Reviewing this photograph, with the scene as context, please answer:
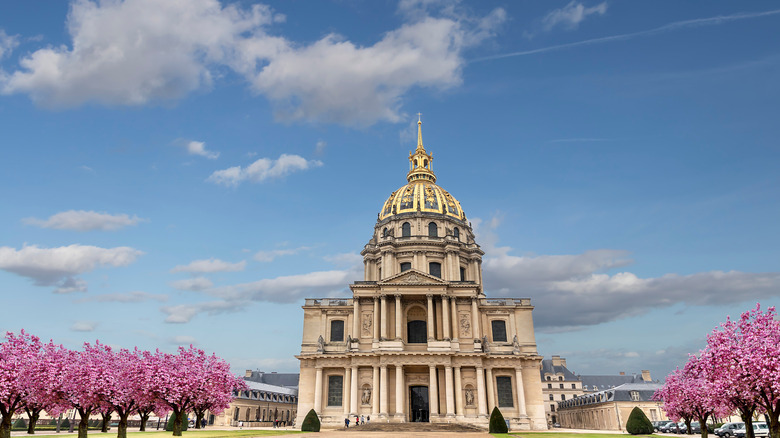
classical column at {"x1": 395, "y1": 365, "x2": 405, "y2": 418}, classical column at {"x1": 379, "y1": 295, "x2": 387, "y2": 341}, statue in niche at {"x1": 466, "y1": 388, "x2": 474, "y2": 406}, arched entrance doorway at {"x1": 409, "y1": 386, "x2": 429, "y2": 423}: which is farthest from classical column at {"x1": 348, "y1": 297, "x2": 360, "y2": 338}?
statue in niche at {"x1": 466, "y1": 388, "x2": 474, "y2": 406}

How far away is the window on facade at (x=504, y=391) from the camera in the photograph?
53.5 metres

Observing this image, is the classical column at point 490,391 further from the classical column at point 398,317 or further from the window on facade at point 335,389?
the window on facade at point 335,389

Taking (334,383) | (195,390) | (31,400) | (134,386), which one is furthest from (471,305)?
(31,400)

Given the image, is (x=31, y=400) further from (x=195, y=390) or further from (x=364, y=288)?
(x=364, y=288)

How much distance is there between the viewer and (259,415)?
74500mm

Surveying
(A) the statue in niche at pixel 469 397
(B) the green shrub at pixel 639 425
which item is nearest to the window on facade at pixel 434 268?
(A) the statue in niche at pixel 469 397

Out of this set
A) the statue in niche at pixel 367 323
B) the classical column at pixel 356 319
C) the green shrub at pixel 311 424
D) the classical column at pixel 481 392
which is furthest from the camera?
the statue in niche at pixel 367 323

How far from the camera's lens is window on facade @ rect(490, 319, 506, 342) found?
57219mm

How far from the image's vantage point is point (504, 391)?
54094 mm

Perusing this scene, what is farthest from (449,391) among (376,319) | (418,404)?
(376,319)

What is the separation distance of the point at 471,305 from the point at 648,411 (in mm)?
34095

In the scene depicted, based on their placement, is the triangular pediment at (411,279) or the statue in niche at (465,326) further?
the statue in niche at (465,326)

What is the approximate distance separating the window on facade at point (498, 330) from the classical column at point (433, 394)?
31.0 feet

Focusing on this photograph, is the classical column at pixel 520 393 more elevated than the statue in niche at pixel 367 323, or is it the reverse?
the statue in niche at pixel 367 323
